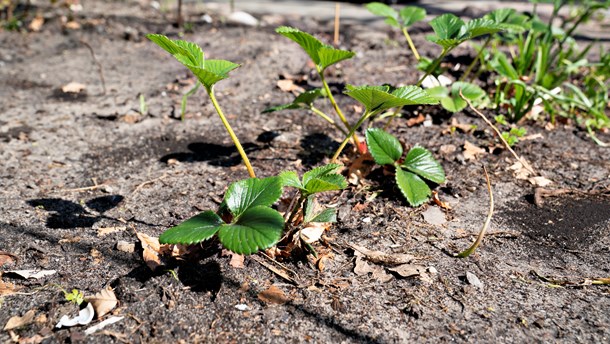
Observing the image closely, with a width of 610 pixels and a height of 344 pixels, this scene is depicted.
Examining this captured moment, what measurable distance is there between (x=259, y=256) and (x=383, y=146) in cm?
62

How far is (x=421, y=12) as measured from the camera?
93.1 inches

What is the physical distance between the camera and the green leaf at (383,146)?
6.12ft

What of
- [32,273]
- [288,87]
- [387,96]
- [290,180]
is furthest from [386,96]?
[288,87]

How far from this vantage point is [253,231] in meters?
1.26

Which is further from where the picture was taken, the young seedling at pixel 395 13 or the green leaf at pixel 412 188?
the young seedling at pixel 395 13

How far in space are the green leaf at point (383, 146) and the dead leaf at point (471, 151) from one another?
0.50 metres

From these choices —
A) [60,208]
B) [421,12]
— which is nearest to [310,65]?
[421,12]

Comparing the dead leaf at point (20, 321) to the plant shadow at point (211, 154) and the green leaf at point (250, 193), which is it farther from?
the plant shadow at point (211, 154)

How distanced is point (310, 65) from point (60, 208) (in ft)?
6.10

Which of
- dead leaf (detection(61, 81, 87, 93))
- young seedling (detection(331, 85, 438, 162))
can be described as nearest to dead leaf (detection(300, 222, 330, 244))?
young seedling (detection(331, 85, 438, 162))

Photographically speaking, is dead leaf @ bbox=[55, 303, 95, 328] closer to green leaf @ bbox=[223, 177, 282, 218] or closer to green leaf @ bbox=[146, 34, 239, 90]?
green leaf @ bbox=[223, 177, 282, 218]

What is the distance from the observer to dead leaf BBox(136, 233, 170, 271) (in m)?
1.54

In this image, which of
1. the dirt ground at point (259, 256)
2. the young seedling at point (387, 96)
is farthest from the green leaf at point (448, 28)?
the dirt ground at point (259, 256)

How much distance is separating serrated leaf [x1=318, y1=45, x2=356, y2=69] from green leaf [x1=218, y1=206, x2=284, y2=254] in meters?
0.55
